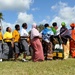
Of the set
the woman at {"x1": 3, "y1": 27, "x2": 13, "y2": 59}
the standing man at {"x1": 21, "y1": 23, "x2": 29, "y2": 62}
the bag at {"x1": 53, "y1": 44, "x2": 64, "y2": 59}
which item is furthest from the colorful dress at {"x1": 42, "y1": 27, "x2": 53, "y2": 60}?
the woman at {"x1": 3, "y1": 27, "x2": 13, "y2": 59}

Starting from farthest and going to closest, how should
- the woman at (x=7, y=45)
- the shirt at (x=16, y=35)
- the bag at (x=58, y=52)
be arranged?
the bag at (x=58, y=52), the woman at (x=7, y=45), the shirt at (x=16, y=35)

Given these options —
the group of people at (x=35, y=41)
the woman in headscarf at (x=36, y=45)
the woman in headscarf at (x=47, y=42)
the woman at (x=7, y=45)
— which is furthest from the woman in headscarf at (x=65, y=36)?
the woman at (x=7, y=45)

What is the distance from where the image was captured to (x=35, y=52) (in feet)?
44.4

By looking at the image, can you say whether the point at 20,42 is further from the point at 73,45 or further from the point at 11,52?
the point at 73,45

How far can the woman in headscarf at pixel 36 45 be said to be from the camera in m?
13.4

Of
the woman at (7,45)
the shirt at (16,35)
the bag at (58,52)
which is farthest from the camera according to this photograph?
the bag at (58,52)

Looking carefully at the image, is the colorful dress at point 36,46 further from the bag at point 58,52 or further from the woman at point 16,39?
the bag at point 58,52

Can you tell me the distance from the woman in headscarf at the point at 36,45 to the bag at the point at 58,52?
1.17 meters

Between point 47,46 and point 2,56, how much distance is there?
7.69 ft

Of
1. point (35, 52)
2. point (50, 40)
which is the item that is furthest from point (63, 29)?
point (35, 52)

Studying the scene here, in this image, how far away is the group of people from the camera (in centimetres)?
1354

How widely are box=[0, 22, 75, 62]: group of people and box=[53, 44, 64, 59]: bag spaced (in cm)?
16

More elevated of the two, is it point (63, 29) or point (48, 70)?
point (63, 29)

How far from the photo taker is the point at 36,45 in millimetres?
13570
